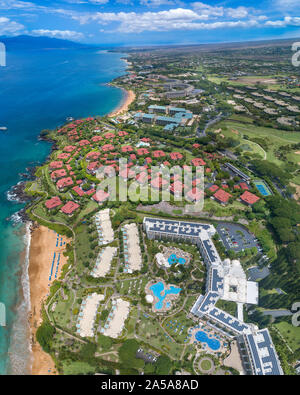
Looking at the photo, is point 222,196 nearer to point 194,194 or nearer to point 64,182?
point 194,194

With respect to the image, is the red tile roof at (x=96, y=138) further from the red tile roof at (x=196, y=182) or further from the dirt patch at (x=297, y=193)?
the dirt patch at (x=297, y=193)

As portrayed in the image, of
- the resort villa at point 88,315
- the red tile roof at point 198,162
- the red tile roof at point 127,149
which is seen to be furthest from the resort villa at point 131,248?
the red tile roof at point 127,149

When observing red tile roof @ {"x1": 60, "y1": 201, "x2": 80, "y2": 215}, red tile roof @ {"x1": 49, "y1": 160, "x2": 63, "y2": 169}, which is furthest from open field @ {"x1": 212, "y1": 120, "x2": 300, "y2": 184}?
red tile roof @ {"x1": 49, "y1": 160, "x2": 63, "y2": 169}

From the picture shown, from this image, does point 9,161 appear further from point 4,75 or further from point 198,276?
point 4,75

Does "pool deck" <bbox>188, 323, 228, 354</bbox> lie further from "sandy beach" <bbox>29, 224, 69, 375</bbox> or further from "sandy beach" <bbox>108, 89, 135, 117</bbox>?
"sandy beach" <bbox>108, 89, 135, 117</bbox>

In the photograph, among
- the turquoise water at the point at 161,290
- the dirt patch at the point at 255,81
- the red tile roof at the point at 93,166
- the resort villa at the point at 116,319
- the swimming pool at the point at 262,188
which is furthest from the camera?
the dirt patch at the point at 255,81
